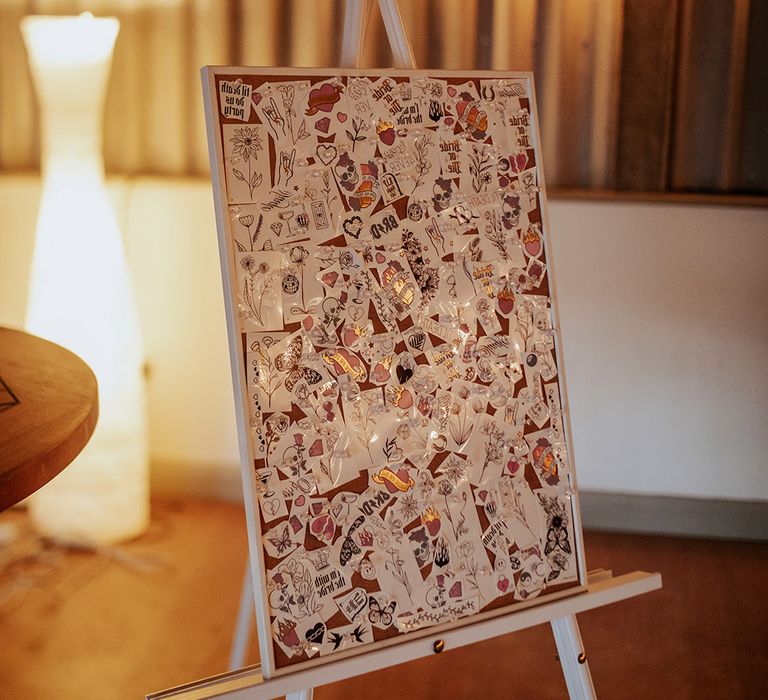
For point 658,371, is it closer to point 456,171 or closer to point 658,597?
point 658,597

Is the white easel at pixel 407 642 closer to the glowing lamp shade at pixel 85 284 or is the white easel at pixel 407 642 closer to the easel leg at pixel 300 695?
the easel leg at pixel 300 695

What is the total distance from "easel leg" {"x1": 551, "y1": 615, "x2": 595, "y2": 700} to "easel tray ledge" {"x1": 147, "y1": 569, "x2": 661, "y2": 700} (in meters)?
0.02

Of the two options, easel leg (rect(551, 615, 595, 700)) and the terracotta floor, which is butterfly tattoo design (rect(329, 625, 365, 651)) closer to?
easel leg (rect(551, 615, 595, 700))

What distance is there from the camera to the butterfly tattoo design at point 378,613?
1.37 m

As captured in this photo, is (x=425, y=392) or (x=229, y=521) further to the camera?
(x=229, y=521)

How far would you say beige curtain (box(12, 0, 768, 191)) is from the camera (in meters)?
2.50

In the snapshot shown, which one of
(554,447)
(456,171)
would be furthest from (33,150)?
(554,447)

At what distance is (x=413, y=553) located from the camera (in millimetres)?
1411

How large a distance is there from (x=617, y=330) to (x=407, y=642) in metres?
1.45

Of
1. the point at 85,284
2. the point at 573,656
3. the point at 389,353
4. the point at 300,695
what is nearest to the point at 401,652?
the point at 300,695

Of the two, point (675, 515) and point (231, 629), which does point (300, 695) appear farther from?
point (675, 515)

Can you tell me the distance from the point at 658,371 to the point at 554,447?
3.87ft

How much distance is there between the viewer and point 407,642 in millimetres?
1373

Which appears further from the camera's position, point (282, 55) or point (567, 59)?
point (282, 55)
